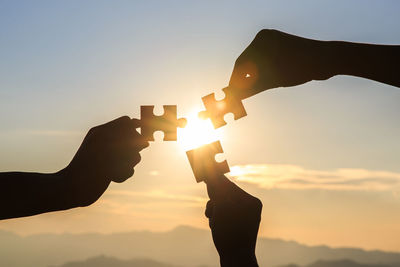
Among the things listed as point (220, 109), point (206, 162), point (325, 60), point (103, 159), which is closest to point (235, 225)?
point (206, 162)

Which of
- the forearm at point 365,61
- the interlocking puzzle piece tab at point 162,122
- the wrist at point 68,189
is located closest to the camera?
the wrist at point 68,189

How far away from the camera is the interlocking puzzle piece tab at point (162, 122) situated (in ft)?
23.2

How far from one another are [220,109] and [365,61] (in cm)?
232

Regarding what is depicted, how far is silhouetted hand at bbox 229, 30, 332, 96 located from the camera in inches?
244

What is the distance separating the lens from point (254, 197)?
5934 millimetres

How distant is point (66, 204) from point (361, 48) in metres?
3.96

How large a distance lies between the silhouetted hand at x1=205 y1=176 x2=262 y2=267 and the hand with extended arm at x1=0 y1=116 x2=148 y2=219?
140 centimetres

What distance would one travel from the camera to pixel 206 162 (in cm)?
727

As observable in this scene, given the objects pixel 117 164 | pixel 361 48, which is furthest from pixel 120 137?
pixel 361 48

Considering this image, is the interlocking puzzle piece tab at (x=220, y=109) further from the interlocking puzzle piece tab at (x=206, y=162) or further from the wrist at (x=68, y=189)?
the wrist at (x=68, y=189)

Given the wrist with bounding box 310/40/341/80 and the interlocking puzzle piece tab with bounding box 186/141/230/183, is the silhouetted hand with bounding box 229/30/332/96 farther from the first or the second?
the interlocking puzzle piece tab with bounding box 186/141/230/183

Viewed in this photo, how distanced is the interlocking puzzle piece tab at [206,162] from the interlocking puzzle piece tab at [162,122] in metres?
0.42

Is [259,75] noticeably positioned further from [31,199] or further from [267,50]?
[31,199]

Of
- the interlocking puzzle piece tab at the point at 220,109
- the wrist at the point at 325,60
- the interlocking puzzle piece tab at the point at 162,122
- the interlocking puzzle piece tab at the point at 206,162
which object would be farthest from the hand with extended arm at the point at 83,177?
the wrist at the point at 325,60
